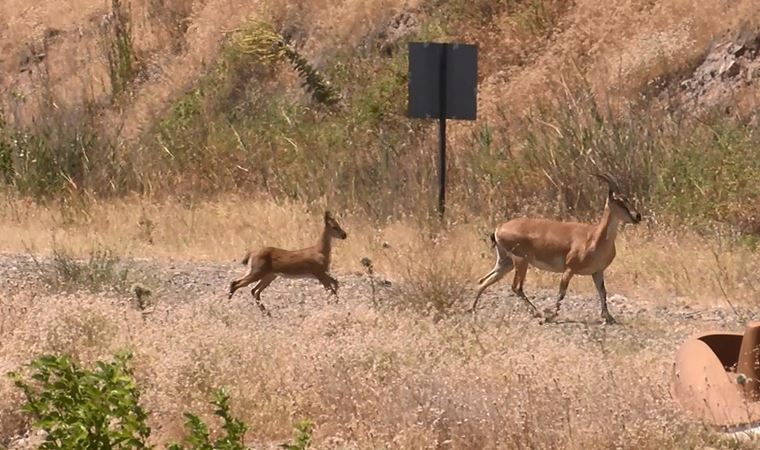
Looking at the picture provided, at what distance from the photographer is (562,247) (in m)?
14.0

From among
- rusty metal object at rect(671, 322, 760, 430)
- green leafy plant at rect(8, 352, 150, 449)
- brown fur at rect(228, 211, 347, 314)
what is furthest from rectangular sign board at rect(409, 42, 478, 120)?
green leafy plant at rect(8, 352, 150, 449)

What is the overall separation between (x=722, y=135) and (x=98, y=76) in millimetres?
22134

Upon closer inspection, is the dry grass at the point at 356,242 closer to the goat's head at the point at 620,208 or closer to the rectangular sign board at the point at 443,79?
the goat's head at the point at 620,208

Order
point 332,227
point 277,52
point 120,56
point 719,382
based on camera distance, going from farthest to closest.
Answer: point 120,56 < point 277,52 < point 332,227 < point 719,382

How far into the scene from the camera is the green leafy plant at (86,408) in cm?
670

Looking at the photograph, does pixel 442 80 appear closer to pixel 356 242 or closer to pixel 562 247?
pixel 356 242

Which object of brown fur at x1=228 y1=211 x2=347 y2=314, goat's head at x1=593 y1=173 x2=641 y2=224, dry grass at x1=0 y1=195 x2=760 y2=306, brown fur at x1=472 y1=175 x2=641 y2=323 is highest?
goat's head at x1=593 y1=173 x2=641 y2=224

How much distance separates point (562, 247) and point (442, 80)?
579cm

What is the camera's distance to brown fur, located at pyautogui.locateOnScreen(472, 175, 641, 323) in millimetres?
13875

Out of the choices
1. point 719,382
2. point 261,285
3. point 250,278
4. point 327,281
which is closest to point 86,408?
point 719,382

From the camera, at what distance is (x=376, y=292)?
1456 centimetres

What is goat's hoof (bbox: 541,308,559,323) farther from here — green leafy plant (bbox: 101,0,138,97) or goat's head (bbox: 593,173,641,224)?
green leafy plant (bbox: 101,0,138,97)

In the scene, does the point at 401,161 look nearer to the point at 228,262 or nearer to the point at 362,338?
the point at 228,262

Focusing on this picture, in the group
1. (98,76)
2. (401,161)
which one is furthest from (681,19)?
(98,76)
